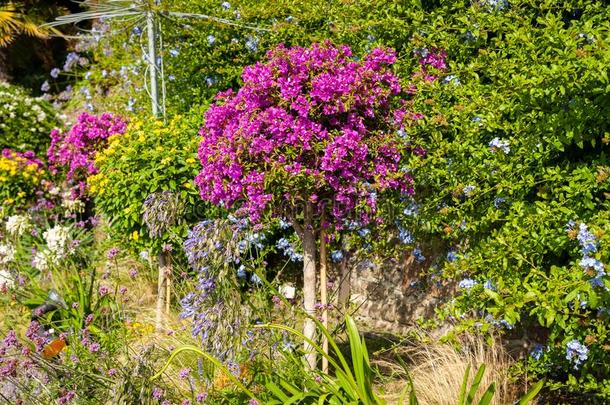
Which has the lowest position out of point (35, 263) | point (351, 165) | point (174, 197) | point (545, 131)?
point (35, 263)

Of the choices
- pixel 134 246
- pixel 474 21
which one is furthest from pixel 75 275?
pixel 474 21

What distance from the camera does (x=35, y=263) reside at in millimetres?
5965

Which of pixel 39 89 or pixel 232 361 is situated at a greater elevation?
pixel 39 89

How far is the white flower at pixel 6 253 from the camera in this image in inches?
200

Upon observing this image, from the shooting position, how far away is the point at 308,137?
3.53 metres

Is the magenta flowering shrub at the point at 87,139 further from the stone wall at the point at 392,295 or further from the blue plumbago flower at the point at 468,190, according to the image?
the blue plumbago flower at the point at 468,190

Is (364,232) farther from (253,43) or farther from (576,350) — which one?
(253,43)

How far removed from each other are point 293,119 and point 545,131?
128cm

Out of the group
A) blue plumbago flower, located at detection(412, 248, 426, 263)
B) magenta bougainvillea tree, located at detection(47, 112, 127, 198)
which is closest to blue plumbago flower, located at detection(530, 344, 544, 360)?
blue plumbago flower, located at detection(412, 248, 426, 263)

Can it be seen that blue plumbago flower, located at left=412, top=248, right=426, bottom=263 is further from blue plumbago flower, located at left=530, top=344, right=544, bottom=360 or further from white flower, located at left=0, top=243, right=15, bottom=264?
white flower, located at left=0, top=243, right=15, bottom=264

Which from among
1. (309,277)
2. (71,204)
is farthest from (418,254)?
(71,204)

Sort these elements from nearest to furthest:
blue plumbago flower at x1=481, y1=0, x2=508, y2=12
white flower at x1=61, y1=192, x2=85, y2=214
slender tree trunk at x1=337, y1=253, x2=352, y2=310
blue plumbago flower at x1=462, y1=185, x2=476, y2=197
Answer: blue plumbago flower at x1=462, y1=185, x2=476, y2=197 < blue plumbago flower at x1=481, y1=0, x2=508, y2=12 < slender tree trunk at x1=337, y1=253, x2=352, y2=310 < white flower at x1=61, y1=192, x2=85, y2=214

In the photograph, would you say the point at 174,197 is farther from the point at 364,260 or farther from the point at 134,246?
the point at 364,260

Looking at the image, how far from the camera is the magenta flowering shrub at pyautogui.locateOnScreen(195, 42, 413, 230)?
3.54m
